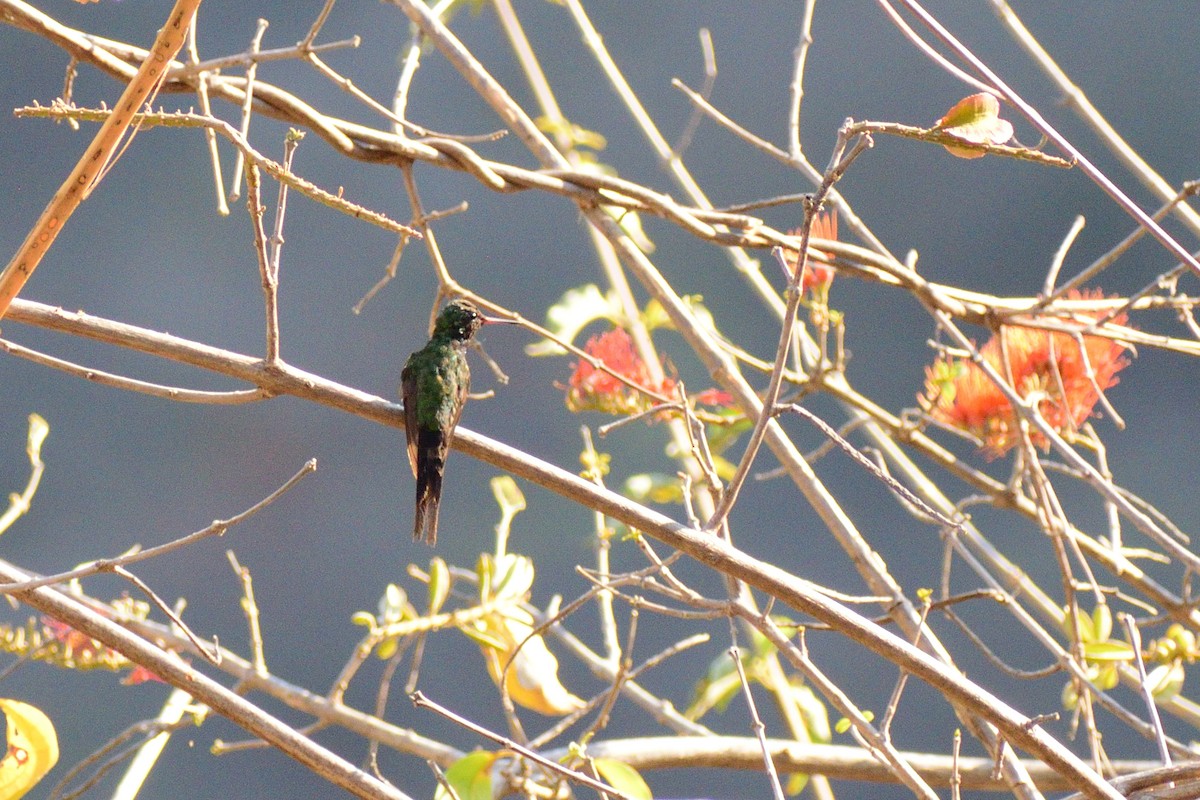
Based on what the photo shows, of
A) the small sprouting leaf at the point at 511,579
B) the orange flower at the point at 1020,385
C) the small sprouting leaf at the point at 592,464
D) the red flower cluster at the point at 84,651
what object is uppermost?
the orange flower at the point at 1020,385

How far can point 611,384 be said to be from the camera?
185cm

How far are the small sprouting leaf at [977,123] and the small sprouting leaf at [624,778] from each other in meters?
0.70

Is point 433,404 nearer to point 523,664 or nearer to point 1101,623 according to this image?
point 523,664

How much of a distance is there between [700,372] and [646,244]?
35.3 inches

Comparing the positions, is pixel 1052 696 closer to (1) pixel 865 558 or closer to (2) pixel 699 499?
(2) pixel 699 499

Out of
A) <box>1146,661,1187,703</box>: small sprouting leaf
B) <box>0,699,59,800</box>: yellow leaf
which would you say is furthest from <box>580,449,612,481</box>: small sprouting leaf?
<box>1146,661,1187,703</box>: small sprouting leaf

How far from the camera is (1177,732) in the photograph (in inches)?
101

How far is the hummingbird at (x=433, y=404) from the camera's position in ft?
4.85

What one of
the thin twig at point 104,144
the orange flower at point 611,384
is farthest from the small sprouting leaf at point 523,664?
the thin twig at point 104,144

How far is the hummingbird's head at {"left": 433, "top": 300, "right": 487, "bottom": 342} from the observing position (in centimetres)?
182

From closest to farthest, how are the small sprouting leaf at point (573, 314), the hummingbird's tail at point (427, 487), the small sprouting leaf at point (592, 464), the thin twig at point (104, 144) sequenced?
the thin twig at point (104, 144), the small sprouting leaf at point (592, 464), the hummingbird's tail at point (427, 487), the small sprouting leaf at point (573, 314)

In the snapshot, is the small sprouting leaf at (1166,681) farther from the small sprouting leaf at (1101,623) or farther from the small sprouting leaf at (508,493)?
the small sprouting leaf at (508,493)

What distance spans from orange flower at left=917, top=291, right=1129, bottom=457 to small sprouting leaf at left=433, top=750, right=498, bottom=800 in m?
0.80

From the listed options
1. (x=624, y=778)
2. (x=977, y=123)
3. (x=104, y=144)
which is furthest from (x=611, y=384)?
(x=104, y=144)
